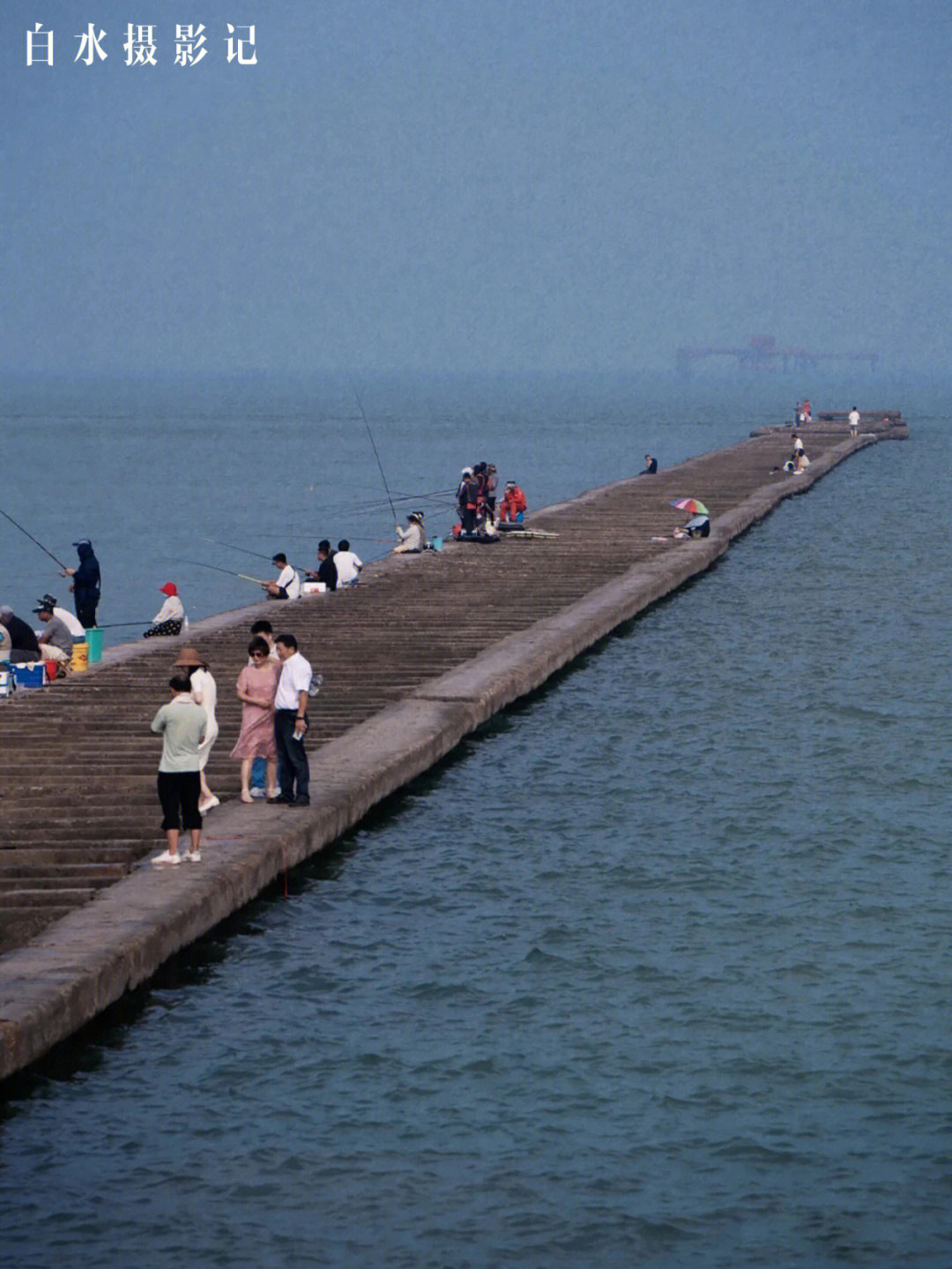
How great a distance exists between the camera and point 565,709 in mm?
24672

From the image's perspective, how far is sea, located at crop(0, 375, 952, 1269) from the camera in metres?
10.6

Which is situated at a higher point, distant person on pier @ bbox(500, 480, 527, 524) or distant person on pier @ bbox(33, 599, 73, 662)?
distant person on pier @ bbox(500, 480, 527, 524)

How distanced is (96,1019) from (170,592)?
14.8 metres

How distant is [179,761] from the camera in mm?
14734

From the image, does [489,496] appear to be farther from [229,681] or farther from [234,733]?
[234,733]

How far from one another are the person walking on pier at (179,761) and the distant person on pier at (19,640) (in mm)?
9977

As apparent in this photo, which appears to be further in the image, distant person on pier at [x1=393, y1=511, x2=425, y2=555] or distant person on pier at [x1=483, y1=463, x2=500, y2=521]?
distant person on pier at [x1=483, y1=463, x2=500, y2=521]

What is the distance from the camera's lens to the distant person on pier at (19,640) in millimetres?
24562

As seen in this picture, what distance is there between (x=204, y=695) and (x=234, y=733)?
4.22 metres

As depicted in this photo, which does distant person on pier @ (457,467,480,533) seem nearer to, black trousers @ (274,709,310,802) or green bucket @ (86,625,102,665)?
green bucket @ (86,625,102,665)

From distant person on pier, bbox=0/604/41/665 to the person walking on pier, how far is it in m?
9.98

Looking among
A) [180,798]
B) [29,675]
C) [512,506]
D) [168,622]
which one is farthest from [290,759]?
[512,506]

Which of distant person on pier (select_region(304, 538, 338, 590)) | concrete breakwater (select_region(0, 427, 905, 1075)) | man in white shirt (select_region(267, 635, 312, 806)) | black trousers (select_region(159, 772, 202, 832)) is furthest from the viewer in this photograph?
distant person on pier (select_region(304, 538, 338, 590))

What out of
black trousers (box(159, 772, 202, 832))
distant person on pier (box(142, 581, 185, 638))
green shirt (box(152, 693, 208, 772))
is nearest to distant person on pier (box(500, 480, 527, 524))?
distant person on pier (box(142, 581, 185, 638))
